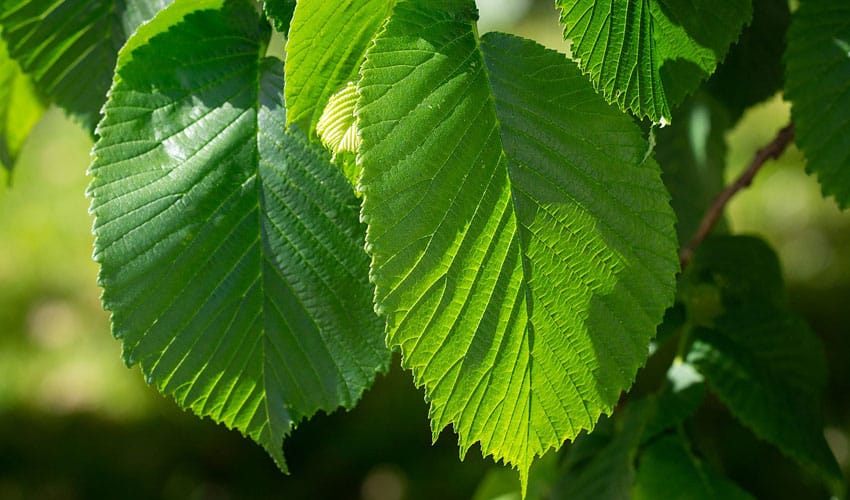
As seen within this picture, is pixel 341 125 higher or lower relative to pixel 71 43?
lower

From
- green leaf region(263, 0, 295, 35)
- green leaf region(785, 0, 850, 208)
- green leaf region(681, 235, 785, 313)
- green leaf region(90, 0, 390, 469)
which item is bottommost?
green leaf region(681, 235, 785, 313)

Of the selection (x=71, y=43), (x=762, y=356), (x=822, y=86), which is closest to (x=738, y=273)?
(x=762, y=356)

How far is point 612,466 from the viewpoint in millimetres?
1105

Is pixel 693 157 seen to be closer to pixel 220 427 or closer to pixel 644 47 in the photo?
pixel 644 47

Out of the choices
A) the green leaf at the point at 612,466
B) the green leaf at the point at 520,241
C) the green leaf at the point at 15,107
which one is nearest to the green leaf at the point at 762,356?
the green leaf at the point at 612,466

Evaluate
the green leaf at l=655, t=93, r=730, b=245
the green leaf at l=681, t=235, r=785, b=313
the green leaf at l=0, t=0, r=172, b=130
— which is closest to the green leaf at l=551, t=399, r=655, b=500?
the green leaf at l=681, t=235, r=785, b=313

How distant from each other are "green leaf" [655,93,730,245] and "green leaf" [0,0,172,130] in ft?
2.74

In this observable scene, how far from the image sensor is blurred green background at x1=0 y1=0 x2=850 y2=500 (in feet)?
10.2

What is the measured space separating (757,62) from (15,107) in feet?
3.29

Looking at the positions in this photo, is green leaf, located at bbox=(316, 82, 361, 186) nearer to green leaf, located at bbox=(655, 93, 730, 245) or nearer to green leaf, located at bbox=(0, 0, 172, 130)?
green leaf, located at bbox=(0, 0, 172, 130)

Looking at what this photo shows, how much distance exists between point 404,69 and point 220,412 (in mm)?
347

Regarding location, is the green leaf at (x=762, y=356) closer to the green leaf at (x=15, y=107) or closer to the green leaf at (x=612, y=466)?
the green leaf at (x=612, y=466)

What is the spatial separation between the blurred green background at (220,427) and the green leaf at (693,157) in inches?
66.0

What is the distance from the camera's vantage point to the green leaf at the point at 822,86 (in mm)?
864
